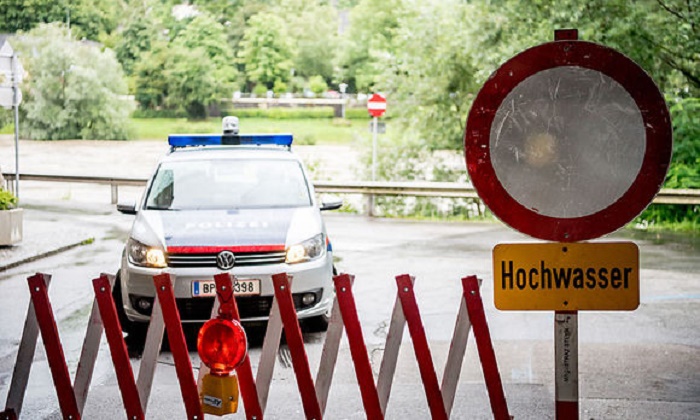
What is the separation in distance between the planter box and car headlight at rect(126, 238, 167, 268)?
286 inches

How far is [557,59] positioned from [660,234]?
16930 millimetres

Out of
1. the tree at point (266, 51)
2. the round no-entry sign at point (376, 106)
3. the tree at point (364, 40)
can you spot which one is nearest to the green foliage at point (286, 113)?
the tree at point (266, 51)

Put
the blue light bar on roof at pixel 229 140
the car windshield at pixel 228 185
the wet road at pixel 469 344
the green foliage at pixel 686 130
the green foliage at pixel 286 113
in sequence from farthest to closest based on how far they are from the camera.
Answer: the green foliage at pixel 286 113 < the green foliage at pixel 686 130 < the blue light bar on roof at pixel 229 140 < the car windshield at pixel 228 185 < the wet road at pixel 469 344

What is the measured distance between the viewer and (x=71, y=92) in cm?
3281

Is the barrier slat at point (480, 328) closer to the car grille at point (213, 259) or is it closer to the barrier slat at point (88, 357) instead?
the barrier slat at point (88, 357)

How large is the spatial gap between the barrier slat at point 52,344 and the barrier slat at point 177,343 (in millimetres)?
555

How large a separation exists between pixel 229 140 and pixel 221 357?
6.90 meters

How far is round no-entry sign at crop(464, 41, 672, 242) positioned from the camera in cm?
369

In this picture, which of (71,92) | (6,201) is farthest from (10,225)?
(71,92)

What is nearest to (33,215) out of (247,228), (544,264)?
(247,228)

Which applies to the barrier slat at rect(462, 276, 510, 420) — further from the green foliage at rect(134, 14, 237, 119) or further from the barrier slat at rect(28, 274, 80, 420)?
the green foliage at rect(134, 14, 237, 119)

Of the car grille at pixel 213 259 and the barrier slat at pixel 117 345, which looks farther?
the car grille at pixel 213 259

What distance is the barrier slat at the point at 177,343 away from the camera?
4945 millimetres

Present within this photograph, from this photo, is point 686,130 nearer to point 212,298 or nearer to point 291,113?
point 212,298
